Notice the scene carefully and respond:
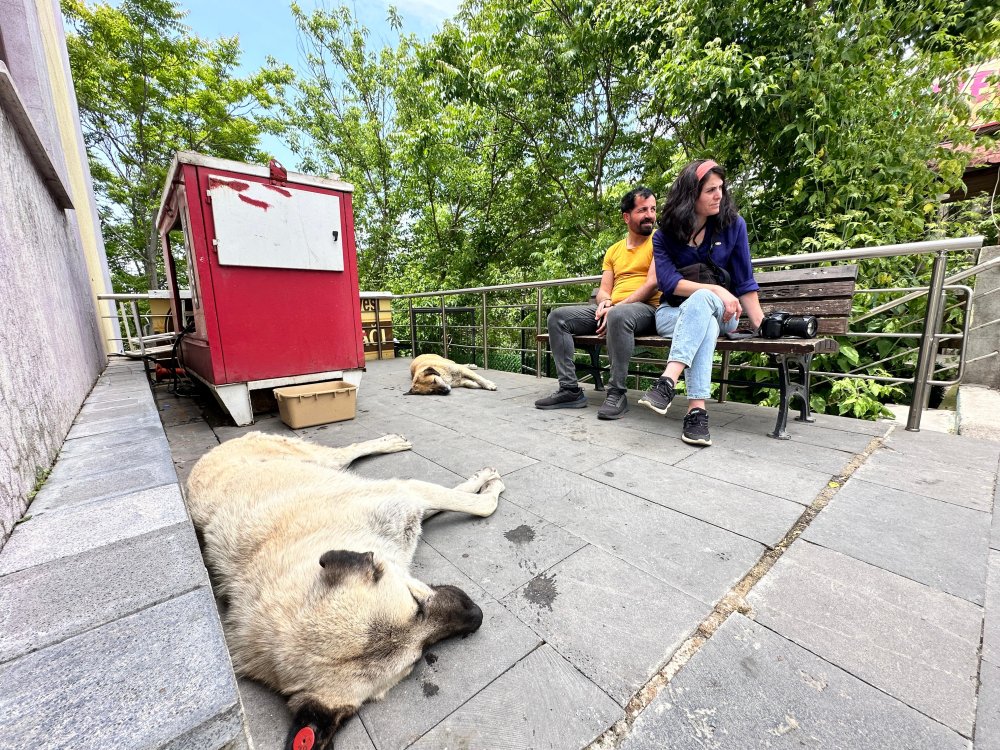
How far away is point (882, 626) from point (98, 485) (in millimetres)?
2458

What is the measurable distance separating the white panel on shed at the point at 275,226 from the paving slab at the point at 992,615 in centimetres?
385

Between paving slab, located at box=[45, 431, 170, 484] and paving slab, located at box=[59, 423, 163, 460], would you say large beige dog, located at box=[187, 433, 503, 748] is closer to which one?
paving slab, located at box=[45, 431, 170, 484]

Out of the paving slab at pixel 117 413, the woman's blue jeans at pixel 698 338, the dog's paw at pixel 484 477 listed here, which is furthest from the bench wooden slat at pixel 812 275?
the paving slab at pixel 117 413

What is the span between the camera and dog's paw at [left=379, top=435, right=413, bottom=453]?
95.9 inches

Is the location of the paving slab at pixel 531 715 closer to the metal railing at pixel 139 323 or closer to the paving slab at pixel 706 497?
the paving slab at pixel 706 497

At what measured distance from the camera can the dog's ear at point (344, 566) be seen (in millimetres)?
979

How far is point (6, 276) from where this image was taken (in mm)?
1515

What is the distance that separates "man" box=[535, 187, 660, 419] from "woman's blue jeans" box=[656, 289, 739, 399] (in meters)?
0.41

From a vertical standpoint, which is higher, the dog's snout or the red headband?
the red headband

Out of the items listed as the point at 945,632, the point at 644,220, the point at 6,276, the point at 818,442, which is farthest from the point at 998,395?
the point at 6,276

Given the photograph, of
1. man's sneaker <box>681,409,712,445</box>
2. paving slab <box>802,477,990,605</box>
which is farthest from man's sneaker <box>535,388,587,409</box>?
paving slab <box>802,477,990,605</box>

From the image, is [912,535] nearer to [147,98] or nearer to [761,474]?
[761,474]

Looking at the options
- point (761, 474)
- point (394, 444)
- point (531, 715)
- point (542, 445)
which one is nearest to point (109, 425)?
point (394, 444)

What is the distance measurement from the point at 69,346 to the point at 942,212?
8.22m
